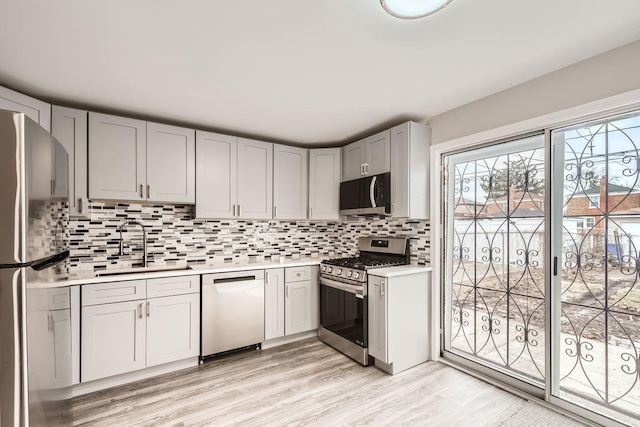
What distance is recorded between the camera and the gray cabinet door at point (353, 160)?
3.57m

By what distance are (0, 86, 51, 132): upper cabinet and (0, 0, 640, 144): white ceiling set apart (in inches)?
4.4

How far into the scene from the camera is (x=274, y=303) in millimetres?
3393

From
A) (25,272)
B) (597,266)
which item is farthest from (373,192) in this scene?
(25,272)

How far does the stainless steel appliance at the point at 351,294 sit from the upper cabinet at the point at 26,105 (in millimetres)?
2866

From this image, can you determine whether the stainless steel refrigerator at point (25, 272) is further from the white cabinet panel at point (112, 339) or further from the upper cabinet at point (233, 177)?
the upper cabinet at point (233, 177)

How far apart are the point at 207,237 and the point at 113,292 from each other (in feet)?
3.77

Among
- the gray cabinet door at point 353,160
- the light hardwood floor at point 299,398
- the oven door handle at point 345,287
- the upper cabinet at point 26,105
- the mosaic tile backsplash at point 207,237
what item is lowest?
the light hardwood floor at point 299,398

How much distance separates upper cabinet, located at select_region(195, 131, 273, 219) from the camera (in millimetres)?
3287

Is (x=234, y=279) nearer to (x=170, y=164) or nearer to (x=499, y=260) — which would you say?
(x=170, y=164)

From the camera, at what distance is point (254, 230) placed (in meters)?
3.91

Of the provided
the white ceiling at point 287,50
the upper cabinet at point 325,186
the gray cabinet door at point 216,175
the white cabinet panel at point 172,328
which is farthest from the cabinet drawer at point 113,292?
the upper cabinet at point 325,186

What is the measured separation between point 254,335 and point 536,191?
2917 millimetres

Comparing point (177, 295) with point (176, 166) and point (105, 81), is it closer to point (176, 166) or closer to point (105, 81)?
point (176, 166)

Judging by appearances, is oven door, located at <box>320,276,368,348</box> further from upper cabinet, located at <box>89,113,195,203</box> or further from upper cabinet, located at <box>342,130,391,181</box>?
upper cabinet, located at <box>89,113,195,203</box>
